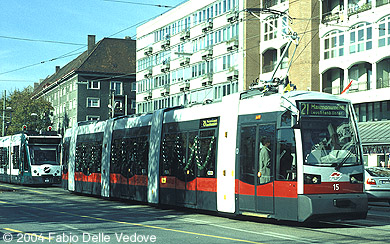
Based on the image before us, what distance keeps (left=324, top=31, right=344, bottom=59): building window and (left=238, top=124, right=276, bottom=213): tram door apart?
30.5 meters

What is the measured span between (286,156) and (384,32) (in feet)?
95.3

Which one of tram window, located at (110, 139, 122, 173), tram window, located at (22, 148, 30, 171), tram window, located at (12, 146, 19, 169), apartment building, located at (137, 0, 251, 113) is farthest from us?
apartment building, located at (137, 0, 251, 113)

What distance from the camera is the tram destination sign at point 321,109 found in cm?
1426

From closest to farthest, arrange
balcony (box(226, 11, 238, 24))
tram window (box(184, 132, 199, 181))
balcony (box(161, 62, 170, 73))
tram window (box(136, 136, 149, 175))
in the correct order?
tram window (box(184, 132, 199, 181)) → tram window (box(136, 136, 149, 175)) → balcony (box(226, 11, 238, 24)) → balcony (box(161, 62, 170, 73))

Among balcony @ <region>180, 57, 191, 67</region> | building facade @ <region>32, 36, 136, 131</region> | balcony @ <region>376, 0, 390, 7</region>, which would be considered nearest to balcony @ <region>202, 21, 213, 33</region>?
balcony @ <region>180, 57, 191, 67</region>

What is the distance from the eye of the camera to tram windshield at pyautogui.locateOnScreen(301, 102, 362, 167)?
45.7ft

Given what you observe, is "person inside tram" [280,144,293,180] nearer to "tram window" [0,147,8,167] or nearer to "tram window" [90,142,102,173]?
"tram window" [90,142,102,173]

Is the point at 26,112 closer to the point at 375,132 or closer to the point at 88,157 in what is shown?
the point at 375,132

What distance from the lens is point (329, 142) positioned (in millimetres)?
14039

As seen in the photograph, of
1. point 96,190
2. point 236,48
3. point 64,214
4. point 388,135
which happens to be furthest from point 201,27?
point 64,214

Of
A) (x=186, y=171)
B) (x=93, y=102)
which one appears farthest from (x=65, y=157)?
(x=93, y=102)

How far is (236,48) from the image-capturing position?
53.0 meters

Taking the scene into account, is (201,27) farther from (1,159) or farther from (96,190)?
(96,190)

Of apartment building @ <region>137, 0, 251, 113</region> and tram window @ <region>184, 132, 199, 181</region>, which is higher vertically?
apartment building @ <region>137, 0, 251, 113</region>
